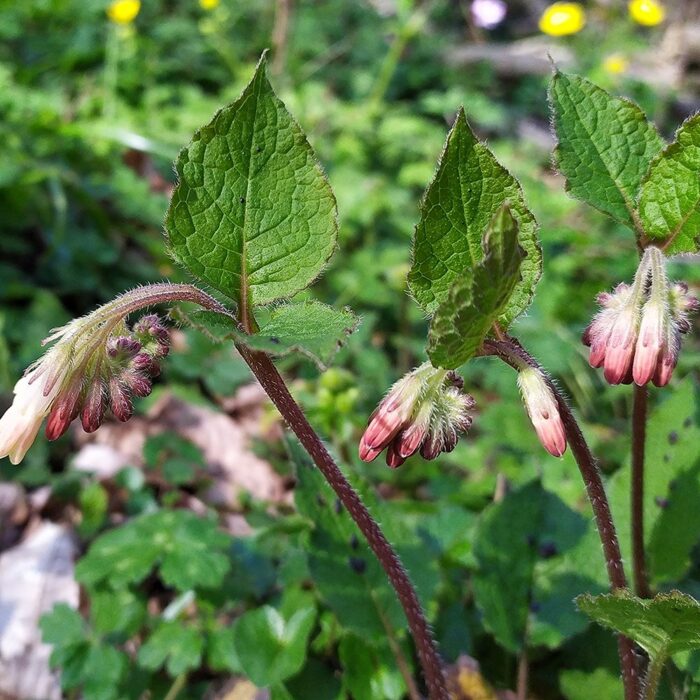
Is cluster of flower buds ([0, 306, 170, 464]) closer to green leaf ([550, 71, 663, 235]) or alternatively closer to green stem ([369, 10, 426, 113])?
green leaf ([550, 71, 663, 235])

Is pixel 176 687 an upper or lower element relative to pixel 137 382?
lower

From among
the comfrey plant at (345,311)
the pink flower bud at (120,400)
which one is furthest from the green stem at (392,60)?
the pink flower bud at (120,400)

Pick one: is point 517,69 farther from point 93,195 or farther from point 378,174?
point 93,195

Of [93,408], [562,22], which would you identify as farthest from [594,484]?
[562,22]

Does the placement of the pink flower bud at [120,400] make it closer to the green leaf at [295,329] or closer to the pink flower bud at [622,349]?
the green leaf at [295,329]

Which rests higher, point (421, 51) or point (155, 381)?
point (421, 51)

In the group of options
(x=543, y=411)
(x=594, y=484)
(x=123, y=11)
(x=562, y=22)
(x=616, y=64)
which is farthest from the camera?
(x=616, y=64)

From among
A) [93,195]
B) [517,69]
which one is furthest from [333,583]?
[517,69]

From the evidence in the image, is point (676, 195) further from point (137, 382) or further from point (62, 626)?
point (62, 626)
